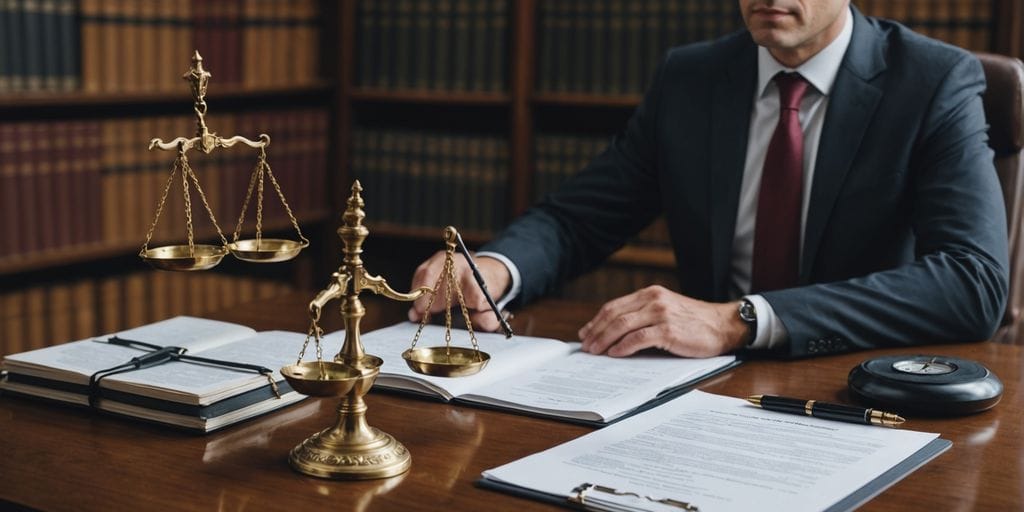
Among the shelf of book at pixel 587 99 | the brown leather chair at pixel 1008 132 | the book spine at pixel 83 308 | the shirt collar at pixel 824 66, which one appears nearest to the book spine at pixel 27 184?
the book spine at pixel 83 308

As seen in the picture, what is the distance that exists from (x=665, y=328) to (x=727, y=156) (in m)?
0.66

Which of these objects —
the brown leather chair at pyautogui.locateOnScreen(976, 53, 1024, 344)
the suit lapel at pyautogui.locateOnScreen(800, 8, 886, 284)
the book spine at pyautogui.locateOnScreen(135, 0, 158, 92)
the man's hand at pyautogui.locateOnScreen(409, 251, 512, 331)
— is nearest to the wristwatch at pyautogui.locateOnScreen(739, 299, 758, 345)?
the man's hand at pyautogui.locateOnScreen(409, 251, 512, 331)

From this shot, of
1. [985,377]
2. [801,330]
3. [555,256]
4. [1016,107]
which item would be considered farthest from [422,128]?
[985,377]

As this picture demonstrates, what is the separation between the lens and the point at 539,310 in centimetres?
190

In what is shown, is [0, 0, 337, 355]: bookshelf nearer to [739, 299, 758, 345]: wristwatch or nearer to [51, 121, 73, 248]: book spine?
[51, 121, 73, 248]: book spine

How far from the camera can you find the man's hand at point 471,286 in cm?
171

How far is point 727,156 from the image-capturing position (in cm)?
213

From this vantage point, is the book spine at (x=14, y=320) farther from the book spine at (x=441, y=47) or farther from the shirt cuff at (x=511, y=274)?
the shirt cuff at (x=511, y=274)

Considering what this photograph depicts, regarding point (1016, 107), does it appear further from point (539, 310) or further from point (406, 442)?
point (406, 442)

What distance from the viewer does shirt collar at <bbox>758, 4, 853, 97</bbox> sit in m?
2.09

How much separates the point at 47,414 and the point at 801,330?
37.5 inches

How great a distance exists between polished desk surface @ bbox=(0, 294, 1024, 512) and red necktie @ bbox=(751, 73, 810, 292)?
620 mm

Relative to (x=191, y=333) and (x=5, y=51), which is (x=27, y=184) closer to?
(x=5, y=51)

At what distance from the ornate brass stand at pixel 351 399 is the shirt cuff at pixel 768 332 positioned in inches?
25.6
